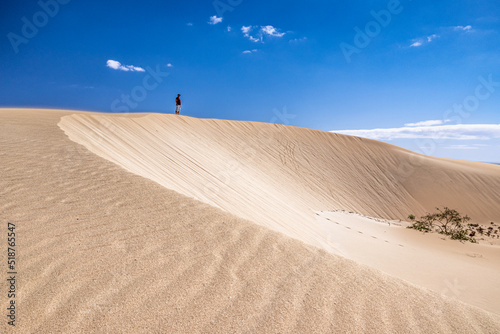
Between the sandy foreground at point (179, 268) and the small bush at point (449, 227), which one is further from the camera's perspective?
the small bush at point (449, 227)

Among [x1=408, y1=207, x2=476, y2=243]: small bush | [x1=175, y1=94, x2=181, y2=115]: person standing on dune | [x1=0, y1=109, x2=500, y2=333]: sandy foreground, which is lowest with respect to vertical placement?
[x1=408, y1=207, x2=476, y2=243]: small bush

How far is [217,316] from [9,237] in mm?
2064

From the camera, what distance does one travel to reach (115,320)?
72.5 inches

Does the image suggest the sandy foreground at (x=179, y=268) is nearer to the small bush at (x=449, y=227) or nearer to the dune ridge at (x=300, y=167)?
the dune ridge at (x=300, y=167)

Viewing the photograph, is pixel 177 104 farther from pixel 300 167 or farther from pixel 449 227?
pixel 449 227

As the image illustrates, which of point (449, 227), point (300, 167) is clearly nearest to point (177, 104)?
point (300, 167)

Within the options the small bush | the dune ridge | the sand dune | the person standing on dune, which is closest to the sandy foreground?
the sand dune

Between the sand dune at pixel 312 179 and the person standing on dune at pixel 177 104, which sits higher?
the person standing on dune at pixel 177 104

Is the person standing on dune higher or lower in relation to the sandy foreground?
higher

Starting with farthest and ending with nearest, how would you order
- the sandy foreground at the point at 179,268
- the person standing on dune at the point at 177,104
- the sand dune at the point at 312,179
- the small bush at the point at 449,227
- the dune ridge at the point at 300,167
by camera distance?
the person standing on dune at the point at 177,104 → the small bush at the point at 449,227 → the dune ridge at the point at 300,167 → the sand dune at the point at 312,179 → the sandy foreground at the point at 179,268

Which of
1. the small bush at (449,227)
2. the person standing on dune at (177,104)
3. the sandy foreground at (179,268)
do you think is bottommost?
the small bush at (449,227)

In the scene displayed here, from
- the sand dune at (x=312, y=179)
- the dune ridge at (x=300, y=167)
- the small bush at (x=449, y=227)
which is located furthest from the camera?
the small bush at (x=449, y=227)

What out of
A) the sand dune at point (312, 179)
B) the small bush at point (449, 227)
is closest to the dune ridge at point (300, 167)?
the sand dune at point (312, 179)

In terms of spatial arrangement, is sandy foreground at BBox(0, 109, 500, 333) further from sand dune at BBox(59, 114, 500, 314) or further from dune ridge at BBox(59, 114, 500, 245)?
dune ridge at BBox(59, 114, 500, 245)
